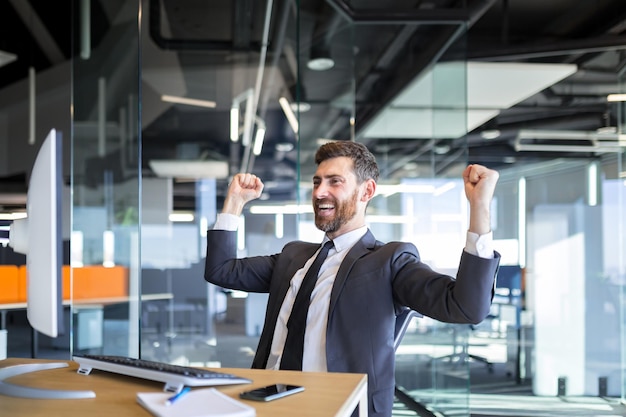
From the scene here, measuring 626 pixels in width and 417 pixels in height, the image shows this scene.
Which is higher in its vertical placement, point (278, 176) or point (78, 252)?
point (278, 176)

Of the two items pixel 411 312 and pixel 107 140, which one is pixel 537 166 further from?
pixel 411 312

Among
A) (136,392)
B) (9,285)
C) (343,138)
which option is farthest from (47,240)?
(9,285)

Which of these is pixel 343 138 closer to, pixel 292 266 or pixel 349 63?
pixel 349 63

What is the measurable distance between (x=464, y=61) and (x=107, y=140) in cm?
259

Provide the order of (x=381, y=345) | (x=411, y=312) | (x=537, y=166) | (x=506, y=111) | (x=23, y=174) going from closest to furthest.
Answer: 1. (x=381, y=345)
2. (x=411, y=312)
3. (x=537, y=166)
4. (x=506, y=111)
5. (x=23, y=174)

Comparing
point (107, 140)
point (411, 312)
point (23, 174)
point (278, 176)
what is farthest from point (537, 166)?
point (23, 174)

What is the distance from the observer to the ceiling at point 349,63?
16.4 ft

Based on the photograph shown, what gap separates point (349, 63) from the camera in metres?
5.09

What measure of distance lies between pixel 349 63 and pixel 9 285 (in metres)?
3.97

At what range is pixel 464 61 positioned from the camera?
4.94m

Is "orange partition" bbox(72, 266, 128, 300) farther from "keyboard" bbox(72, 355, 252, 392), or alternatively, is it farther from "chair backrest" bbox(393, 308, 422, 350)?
"keyboard" bbox(72, 355, 252, 392)

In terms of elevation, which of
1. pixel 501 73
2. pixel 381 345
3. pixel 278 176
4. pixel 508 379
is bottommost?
pixel 508 379

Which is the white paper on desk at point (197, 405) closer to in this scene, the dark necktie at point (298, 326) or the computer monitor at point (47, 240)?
the computer monitor at point (47, 240)

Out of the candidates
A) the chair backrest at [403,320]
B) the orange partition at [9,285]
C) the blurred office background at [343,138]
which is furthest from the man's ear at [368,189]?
the orange partition at [9,285]
